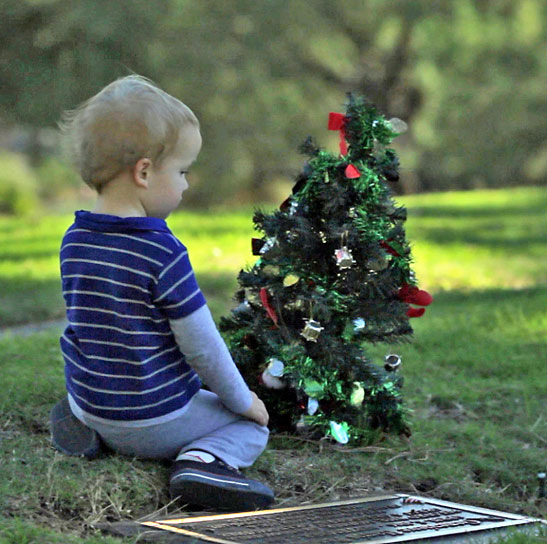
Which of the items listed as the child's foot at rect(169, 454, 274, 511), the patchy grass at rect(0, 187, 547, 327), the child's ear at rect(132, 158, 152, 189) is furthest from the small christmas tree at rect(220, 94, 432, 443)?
the patchy grass at rect(0, 187, 547, 327)

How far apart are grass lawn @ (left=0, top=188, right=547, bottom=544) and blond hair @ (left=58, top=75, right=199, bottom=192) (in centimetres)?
101

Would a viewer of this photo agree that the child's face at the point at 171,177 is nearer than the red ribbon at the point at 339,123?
Yes

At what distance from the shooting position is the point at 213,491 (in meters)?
3.32

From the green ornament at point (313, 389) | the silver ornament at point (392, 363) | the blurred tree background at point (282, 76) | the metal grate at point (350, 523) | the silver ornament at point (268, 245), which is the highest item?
the blurred tree background at point (282, 76)

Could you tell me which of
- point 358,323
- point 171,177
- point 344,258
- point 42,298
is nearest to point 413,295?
point 358,323

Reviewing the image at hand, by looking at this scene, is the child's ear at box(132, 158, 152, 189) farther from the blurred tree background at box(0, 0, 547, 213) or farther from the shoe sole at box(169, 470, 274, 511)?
the blurred tree background at box(0, 0, 547, 213)

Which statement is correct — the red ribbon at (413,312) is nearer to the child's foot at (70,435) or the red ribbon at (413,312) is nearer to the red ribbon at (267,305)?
the red ribbon at (267,305)

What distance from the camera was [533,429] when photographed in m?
4.62

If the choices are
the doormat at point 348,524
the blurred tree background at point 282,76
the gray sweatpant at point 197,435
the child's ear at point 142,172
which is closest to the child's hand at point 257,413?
the gray sweatpant at point 197,435

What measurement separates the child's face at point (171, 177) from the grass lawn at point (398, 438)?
879 mm

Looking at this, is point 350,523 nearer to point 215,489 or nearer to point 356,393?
point 215,489

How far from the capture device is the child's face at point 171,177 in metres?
3.43

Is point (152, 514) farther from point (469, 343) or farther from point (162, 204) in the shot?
point (469, 343)

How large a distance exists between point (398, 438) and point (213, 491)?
1.21m
